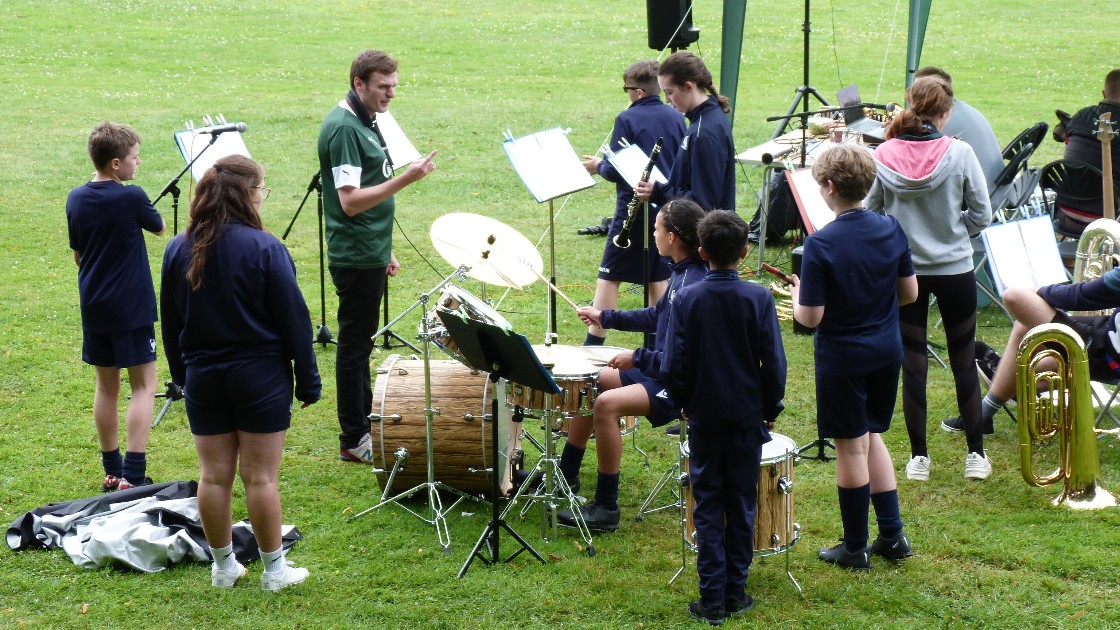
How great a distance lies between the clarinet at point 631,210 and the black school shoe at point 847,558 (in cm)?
254

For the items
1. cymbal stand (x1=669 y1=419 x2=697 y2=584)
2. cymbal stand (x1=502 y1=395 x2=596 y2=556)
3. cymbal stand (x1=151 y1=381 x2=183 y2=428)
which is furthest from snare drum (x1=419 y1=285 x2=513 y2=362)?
cymbal stand (x1=151 y1=381 x2=183 y2=428)

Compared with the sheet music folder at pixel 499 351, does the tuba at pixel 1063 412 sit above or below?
below

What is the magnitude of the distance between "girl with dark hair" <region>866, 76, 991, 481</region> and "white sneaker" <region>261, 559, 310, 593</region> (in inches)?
122

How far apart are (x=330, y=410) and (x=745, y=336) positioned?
353cm

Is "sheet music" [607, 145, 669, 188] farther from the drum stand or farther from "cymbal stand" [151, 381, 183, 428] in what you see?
"cymbal stand" [151, 381, 183, 428]

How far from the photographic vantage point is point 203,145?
23.2 ft

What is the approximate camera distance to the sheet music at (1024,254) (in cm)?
618

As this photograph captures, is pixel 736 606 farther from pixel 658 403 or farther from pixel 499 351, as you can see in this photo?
pixel 499 351

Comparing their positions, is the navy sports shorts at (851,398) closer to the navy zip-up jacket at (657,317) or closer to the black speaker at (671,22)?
the navy zip-up jacket at (657,317)

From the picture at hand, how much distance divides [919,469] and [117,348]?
4199mm

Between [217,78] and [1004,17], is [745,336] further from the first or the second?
[1004,17]

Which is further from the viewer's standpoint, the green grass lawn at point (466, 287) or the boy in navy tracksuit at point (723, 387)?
the green grass lawn at point (466, 287)

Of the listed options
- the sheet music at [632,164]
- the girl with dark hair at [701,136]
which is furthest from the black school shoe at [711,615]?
the sheet music at [632,164]

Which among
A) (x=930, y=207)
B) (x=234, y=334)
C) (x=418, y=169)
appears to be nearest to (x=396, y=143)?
(x=418, y=169)
